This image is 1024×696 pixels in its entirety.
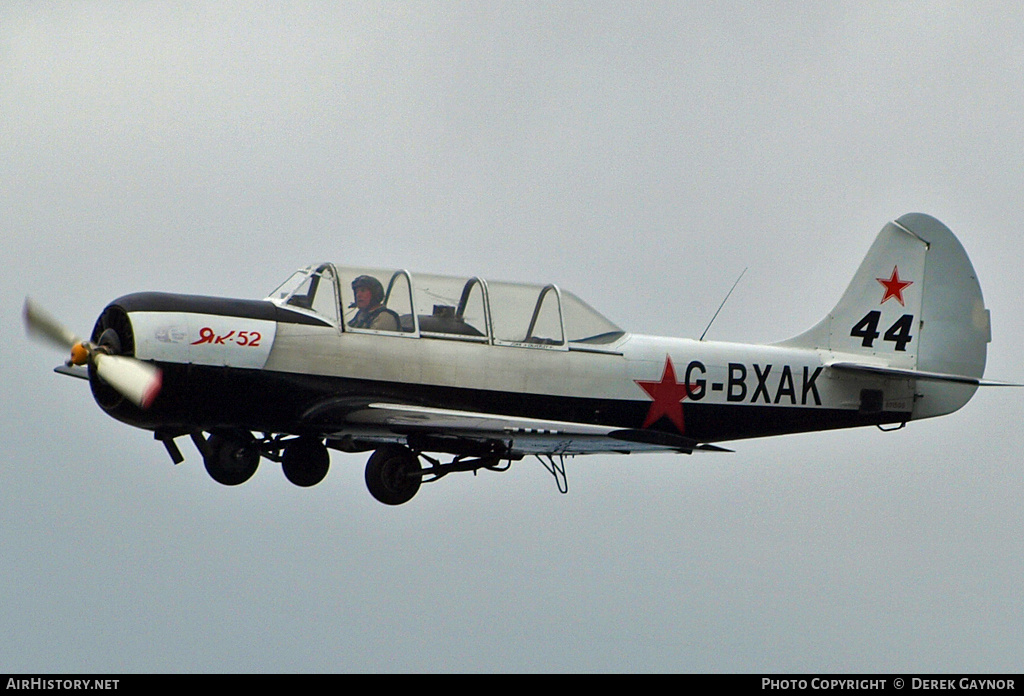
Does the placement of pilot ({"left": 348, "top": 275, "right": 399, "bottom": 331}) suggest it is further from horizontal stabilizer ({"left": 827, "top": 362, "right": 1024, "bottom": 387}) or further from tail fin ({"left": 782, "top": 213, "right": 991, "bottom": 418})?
horizontal stabilizer ({"left": 827, "top": 362, "right": 1024, "bottom": 387})

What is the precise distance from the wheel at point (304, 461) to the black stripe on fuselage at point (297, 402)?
1.99ft

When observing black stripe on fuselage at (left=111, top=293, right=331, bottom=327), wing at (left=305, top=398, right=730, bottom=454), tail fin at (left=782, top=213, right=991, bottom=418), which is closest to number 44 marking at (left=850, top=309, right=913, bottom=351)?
tail fin at (left=782, top=213, right=991, bottom=418)

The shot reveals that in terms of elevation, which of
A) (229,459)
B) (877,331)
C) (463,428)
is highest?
(877,331)

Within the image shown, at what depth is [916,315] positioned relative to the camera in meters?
20.9

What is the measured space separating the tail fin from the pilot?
5.73 meters

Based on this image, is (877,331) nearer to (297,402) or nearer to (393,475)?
(393,475)

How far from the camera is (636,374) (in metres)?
18.4

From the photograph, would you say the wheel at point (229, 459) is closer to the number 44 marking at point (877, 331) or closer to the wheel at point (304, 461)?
the wheel at point (304, 461)

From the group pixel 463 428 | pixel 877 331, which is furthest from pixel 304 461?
pixel 877 331

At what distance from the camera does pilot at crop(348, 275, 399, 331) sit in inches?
667

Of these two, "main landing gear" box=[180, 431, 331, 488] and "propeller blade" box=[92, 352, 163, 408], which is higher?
"propeller blade" box=[92, 352, 163, 408]

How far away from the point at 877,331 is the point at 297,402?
319 inches
